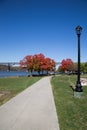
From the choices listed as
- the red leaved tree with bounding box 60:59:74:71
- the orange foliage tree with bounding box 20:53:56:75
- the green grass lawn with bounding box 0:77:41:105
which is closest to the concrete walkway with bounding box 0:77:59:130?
the green grass lawn with bounding box 0:77:41:105

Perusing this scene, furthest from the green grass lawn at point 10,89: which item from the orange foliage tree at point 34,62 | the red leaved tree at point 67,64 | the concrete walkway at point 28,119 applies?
the red leaved tree at point 67,64

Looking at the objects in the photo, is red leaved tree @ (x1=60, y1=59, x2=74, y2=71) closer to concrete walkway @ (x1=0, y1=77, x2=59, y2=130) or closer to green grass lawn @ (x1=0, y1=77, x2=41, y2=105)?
green grass lawn @ (x1=0, y1=77, x2=41, y2=105)

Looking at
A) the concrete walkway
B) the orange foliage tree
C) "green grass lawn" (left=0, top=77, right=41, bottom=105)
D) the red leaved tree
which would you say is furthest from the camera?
the red leaved tree

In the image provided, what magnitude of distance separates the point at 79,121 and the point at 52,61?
71.8m

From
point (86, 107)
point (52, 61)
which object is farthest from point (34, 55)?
point (86, 107)

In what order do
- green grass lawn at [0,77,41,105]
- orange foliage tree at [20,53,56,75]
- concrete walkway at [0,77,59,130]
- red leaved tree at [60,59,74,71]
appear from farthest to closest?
red leaved tree at [60,59,74,71], orange foliage tree at [20,53,56,75], green grass lawn at [0,77,41,105], concrete walkway at [0,77,59,130]

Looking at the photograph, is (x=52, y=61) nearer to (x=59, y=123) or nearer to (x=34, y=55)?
(x=34, y=55)

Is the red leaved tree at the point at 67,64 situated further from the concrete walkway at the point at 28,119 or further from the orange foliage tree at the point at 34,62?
the concrete walkway at the point at 28,119

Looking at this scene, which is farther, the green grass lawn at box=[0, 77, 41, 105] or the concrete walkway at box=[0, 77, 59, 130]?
the green grass lawn at box=[0, 77, 41, 105]

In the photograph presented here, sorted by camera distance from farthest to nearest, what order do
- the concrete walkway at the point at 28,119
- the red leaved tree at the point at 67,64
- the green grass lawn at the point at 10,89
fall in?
the red leaved tree at the point at 67,64 → the green grass lawn at the point at 10,89 → the concrete walkway at the point at 28,119

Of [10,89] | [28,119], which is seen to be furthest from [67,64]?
[28,119]

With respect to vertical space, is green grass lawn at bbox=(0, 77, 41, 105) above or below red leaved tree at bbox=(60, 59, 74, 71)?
below

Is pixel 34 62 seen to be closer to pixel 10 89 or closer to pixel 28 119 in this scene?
pixel 10 89

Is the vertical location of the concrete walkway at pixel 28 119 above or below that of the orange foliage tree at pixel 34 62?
below
